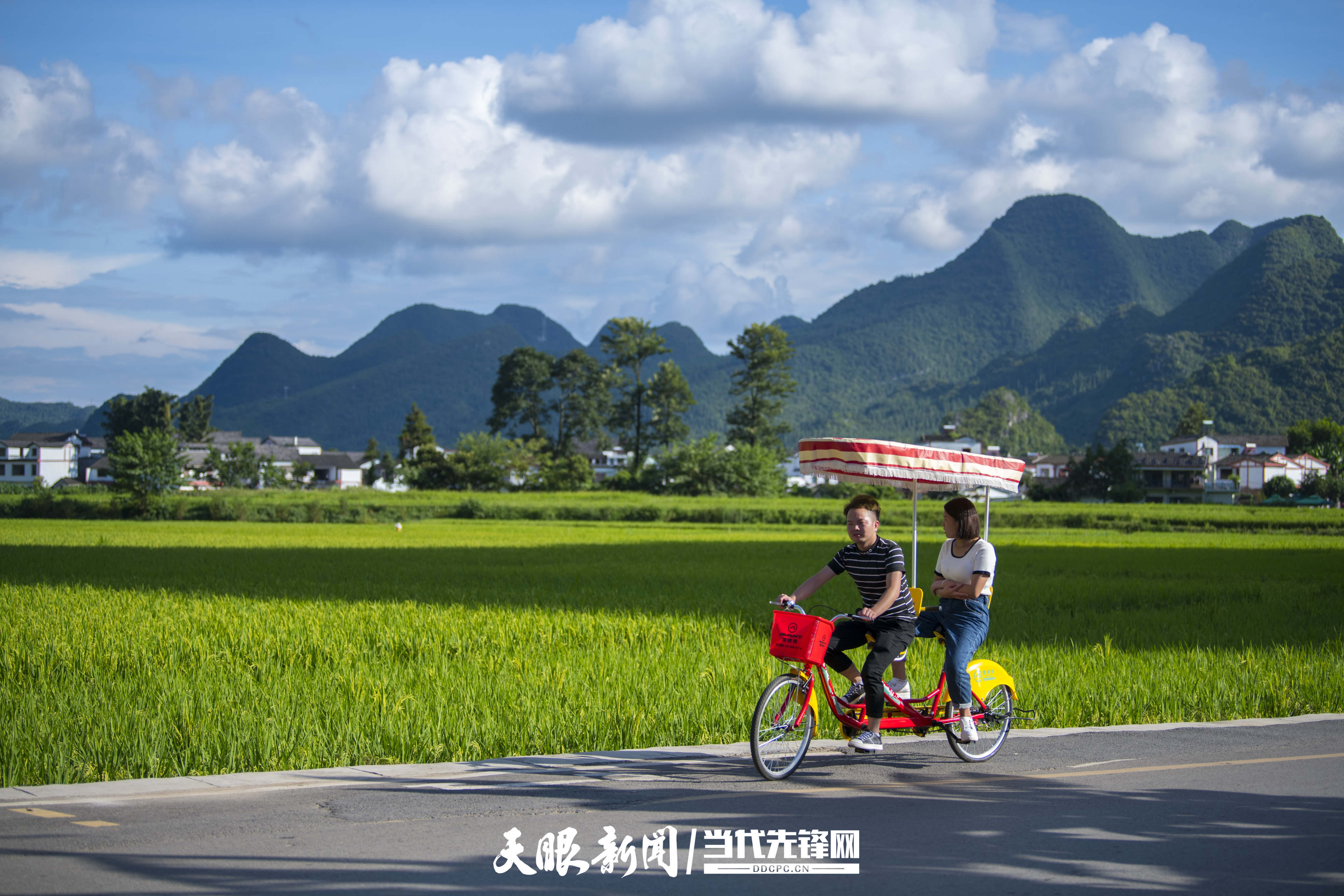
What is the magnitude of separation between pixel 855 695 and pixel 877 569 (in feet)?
3.23

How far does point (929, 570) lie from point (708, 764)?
2243cm

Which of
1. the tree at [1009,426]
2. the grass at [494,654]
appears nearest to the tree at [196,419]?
the tree at [1009,426]

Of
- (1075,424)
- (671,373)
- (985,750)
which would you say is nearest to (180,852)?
(985,750)

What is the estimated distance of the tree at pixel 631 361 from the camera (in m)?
100

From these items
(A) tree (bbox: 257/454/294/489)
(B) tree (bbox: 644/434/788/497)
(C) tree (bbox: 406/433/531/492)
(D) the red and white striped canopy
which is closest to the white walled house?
(A) tree (bbox: 257/454/294/489)

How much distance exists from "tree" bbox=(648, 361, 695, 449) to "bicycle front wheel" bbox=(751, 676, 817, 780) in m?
91.1

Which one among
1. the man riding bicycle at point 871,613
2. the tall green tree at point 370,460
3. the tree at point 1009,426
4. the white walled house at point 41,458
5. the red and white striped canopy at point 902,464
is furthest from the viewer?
Answer: the tree at point 1009,426

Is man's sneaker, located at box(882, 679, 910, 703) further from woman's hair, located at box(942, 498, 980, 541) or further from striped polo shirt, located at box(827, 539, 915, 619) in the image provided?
woman's hair, located at box(942, 498, 980, 541)

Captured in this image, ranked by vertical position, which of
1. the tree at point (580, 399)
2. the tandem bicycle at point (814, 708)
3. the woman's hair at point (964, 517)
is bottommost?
the tandem bicycle at point (814, 708)

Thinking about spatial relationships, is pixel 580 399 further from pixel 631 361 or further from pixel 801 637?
pixel 801 637

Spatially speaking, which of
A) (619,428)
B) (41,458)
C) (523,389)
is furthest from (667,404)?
(41,458)

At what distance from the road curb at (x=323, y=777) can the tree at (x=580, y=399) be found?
10126cm

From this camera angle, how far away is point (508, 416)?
363 feet

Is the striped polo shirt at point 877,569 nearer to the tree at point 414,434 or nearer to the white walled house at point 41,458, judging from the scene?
the tree at point 414,434
